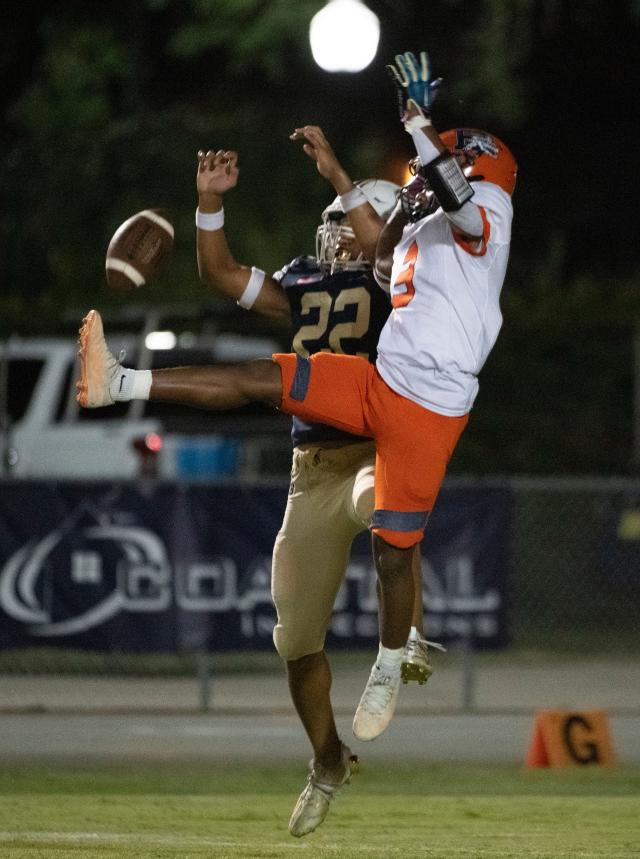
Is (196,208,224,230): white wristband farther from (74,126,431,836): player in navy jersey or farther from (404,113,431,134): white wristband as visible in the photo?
(404,113,431,134): white wristband

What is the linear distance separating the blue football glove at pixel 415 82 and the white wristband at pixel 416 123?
33 mm

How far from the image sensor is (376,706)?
7.20 metres

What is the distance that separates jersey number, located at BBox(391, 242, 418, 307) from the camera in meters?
7.08

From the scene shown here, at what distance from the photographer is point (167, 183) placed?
22.3 m

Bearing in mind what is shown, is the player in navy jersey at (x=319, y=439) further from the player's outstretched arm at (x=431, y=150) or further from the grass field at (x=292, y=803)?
the player's outstretched arm at (x=431, y=150)

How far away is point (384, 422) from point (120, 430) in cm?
999

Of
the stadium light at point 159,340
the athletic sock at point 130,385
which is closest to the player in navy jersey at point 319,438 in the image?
the athletic sock at point 130,385

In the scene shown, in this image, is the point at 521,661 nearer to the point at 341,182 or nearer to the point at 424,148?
the point at 341,182

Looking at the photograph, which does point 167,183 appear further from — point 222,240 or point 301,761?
point 222,240

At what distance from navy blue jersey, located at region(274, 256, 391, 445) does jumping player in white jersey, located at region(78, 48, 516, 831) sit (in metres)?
0.45

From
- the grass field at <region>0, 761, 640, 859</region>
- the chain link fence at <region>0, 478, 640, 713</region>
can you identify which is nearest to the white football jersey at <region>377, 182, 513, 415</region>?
the grass field at <region>0, 761, 640, 859</region>

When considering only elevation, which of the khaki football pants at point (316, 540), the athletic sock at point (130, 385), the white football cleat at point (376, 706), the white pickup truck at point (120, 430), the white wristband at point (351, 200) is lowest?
the white pickup truck at point (120, 430)

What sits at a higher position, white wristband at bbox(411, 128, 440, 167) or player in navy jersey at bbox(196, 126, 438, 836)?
white wristband at bbox(411, 128, 440, 167)

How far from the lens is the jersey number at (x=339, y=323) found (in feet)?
25.2
